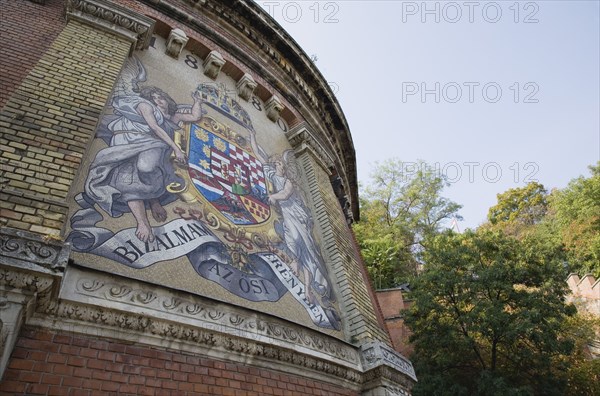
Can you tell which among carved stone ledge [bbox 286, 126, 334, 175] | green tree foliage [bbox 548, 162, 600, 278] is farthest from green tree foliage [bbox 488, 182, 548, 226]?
carved stone ledge [bbox 286, 126, 334, 175]

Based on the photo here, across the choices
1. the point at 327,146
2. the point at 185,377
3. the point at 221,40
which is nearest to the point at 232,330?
the point at 185,377

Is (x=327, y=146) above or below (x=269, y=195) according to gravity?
above

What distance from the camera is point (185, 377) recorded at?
3799 millimetres

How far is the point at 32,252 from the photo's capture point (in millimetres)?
3221

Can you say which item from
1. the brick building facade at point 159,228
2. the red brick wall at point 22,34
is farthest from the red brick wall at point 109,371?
the red brick wall at point 22,34

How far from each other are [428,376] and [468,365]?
1.67 meters

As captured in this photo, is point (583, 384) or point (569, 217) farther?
point (569, 217)

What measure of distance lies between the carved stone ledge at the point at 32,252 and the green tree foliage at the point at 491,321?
38.6ft

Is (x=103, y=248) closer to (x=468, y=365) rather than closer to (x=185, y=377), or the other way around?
(x=185, y=377)

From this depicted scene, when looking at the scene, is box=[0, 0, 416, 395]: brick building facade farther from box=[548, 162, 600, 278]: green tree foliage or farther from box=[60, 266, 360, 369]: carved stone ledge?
box=[548, 162, 600, 278]: green tree foliage

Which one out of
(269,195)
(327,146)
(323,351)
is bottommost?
(323,351)

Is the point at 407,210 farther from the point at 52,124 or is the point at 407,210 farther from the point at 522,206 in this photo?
the point at 52,124

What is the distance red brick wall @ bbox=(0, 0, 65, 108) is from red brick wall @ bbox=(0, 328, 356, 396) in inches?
116

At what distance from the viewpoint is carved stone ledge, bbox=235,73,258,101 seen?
8.38 m
